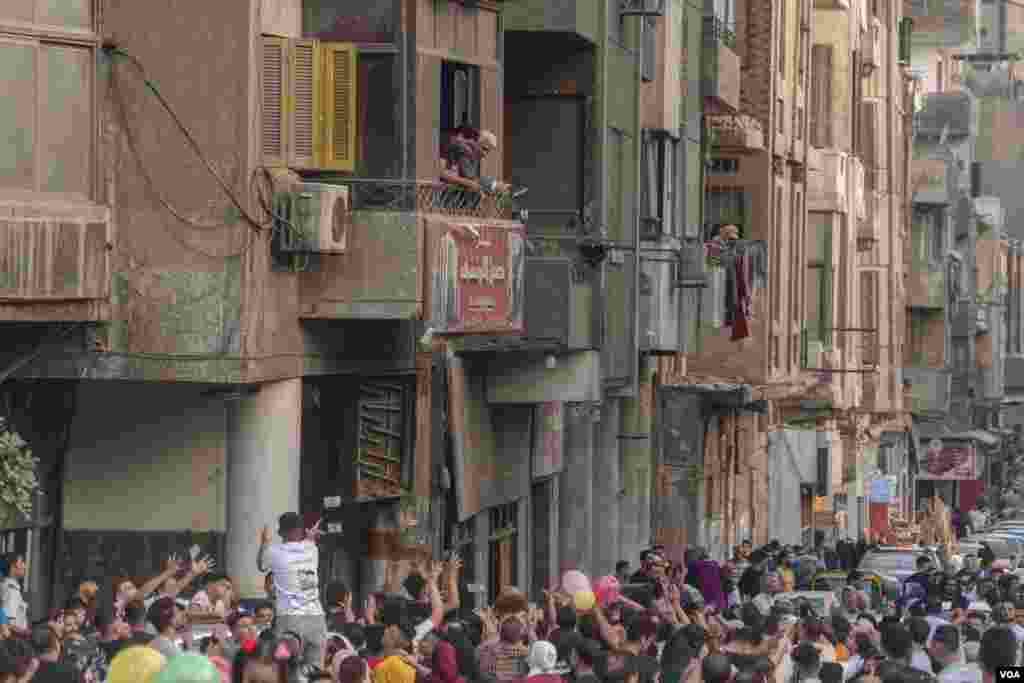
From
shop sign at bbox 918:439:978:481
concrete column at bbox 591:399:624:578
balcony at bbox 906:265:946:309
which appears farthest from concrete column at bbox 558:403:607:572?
shop sign at bbox 918:439:978:481

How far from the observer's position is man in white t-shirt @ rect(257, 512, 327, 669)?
19.3m

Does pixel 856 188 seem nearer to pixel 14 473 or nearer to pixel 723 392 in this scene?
pixel 723 392

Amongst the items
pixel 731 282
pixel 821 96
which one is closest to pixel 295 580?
pixel 731 282

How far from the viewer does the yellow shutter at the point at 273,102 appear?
891 inches

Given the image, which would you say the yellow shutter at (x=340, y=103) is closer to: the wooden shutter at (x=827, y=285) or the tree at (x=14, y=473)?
the tree at (x=14, y=473)

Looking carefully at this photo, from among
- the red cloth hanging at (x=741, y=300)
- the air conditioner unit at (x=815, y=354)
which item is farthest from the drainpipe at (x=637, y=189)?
the air conditioner unit at (x=815, y=354)

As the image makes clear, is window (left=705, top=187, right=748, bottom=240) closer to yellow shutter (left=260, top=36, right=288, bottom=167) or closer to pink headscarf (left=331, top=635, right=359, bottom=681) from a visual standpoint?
yellow shutter (left=260, top=36, right=288, bottom=167)

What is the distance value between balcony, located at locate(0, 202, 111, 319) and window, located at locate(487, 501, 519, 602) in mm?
11523

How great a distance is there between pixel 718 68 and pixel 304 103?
64.5 feet

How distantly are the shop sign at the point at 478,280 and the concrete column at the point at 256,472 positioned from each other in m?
1.45

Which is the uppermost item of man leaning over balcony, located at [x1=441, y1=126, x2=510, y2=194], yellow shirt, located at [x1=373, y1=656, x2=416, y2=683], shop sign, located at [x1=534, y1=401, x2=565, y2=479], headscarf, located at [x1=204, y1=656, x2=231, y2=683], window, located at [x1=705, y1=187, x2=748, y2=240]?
window, located at [x1=705, y1=187, x2=748, y2=240]

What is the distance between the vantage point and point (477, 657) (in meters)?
18.9

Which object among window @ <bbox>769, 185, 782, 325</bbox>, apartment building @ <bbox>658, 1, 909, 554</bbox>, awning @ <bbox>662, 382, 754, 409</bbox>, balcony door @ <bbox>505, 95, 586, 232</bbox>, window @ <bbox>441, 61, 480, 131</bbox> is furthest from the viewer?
window @ <bbox>769, 185, 782, 325</bbox>

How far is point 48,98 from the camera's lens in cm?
2139
